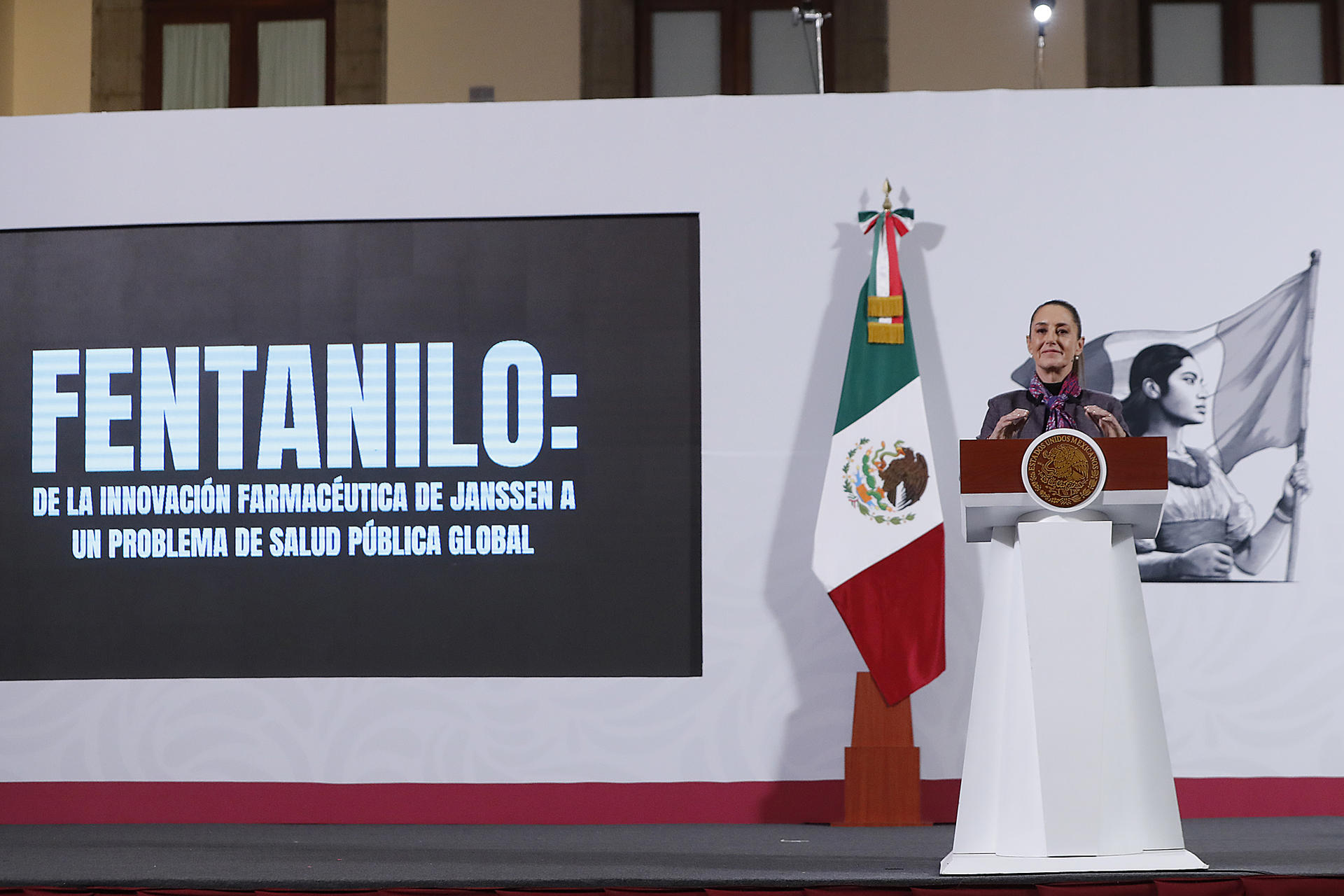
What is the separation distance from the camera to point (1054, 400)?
3371mm

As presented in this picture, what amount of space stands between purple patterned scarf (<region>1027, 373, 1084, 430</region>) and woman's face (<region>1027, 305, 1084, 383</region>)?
0.03m

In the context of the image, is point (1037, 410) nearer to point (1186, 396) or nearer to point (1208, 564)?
point (1186, 396)

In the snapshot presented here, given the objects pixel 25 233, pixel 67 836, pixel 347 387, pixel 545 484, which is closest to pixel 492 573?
pixel 545 484

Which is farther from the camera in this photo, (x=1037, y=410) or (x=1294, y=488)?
(x=1294, y=488)

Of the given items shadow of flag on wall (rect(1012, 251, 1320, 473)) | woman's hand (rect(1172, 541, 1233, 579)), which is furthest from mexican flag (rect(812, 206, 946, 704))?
woman's hand (rect(1172, 541, 1233, 579))

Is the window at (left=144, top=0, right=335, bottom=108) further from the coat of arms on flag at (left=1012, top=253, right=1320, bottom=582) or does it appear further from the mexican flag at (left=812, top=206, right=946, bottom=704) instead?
the coat of arms on flag at (left=1012, top=253, right=1320, bottom=582)

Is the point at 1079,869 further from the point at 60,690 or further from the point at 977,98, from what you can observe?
the point at 60,690

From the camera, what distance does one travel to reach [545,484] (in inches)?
184

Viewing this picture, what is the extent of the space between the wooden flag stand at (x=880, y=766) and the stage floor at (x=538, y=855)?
0.08 meters

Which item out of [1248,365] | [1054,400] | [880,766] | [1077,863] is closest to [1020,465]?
[1054,400]

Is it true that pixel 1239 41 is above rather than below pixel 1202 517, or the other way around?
above

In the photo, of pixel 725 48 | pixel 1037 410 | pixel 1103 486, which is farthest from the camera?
pixel 725 48

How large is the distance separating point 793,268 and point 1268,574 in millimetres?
2036

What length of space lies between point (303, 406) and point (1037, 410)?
8.87ft
